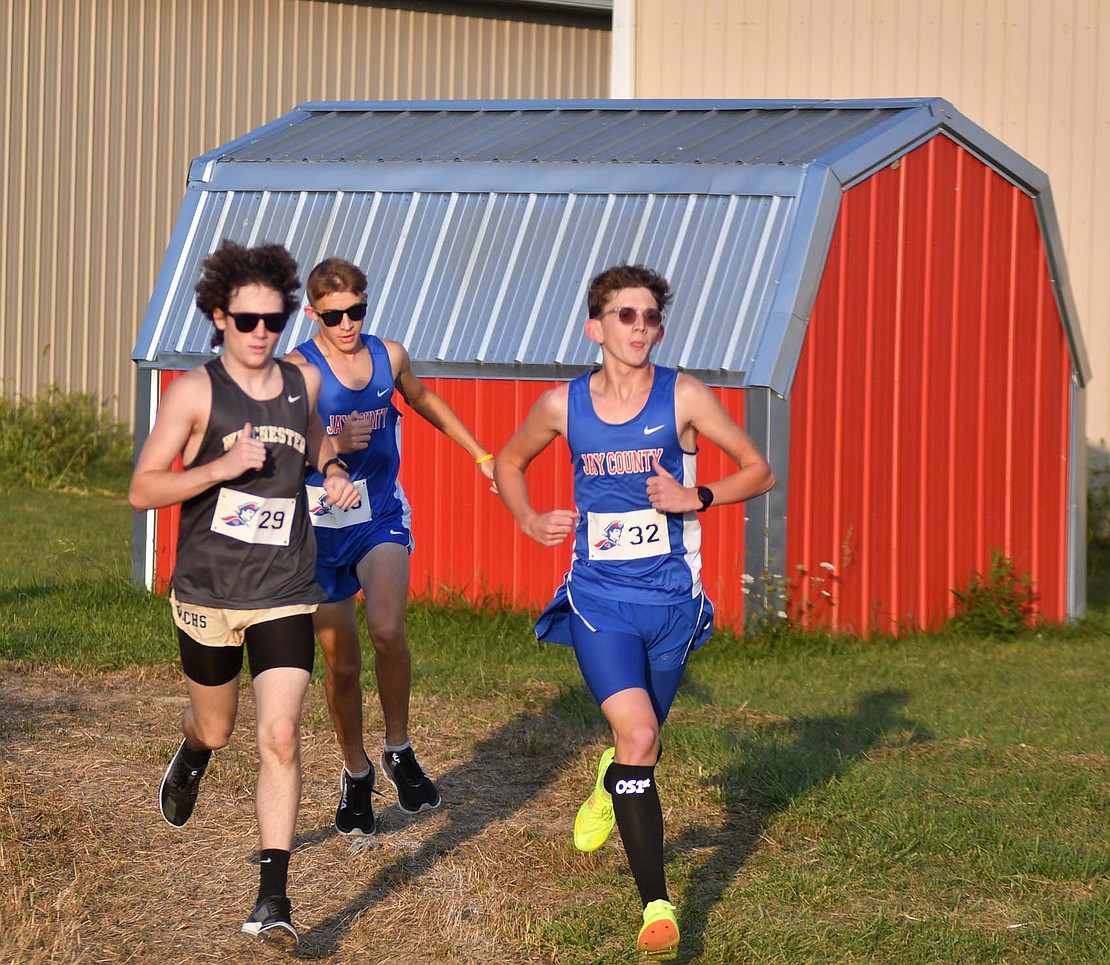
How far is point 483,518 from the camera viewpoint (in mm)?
11609

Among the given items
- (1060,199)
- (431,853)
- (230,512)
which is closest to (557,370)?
(431,853)

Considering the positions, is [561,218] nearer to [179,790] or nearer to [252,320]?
[179,790]

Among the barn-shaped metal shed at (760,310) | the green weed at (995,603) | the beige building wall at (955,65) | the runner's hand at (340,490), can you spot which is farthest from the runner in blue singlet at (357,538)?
the beige building wall at (955,65)

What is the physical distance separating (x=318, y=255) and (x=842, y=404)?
360 centimetres

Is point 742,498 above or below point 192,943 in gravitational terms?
above

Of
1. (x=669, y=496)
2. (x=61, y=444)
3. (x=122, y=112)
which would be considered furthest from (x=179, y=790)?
(x=122, y=112)

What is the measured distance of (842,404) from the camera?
36.6 ft

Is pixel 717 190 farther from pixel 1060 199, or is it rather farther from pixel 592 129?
pixel 1060 199

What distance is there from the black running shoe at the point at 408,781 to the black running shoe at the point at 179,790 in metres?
0.96

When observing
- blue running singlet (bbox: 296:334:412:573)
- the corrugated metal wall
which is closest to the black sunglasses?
blue running singlet (bbox: 296:334:412:573)

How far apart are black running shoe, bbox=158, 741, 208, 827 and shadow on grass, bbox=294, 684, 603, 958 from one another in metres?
0.63

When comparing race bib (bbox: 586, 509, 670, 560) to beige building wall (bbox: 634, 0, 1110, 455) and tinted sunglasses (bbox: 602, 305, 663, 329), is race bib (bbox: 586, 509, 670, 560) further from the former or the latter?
beige building wall (bbox: 634, 0, 1110, 455)

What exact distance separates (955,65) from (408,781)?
12199mm

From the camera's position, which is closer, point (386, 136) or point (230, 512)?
point (230, 512)
